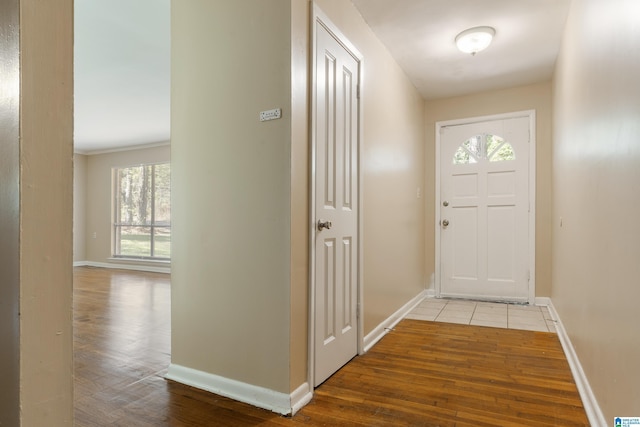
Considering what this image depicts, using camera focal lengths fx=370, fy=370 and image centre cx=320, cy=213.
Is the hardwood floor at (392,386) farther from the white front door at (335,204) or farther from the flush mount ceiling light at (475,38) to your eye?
the flush mount ceiling light at (475,38)

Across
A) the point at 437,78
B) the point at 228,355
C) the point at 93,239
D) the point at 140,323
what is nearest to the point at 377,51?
the point at 437,78

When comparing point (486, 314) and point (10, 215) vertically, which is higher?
point (10, 215)

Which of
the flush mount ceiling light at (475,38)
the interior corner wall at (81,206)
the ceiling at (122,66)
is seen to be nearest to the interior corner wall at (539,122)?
the flush mount ceiling light at (475,38)

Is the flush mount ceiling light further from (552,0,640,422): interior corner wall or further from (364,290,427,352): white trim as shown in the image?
(364,290,427,352): white trim

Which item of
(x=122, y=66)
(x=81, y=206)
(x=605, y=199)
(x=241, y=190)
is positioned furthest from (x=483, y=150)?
(x=81, y=206)

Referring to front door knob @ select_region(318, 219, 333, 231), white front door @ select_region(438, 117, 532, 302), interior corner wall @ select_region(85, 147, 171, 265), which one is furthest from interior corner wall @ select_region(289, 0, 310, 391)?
interior corner wall @ select_region(85, 147, 171, 265)

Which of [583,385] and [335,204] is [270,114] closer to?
[335,204]

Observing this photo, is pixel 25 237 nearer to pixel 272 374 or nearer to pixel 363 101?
pixel 272 374

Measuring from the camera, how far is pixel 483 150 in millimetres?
4418

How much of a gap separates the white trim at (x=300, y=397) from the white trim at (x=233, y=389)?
24 mm

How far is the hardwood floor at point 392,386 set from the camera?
173cm

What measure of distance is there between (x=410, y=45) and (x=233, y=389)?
3.03 m

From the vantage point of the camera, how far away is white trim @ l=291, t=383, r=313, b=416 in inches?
70.3

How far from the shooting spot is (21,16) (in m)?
0.65
